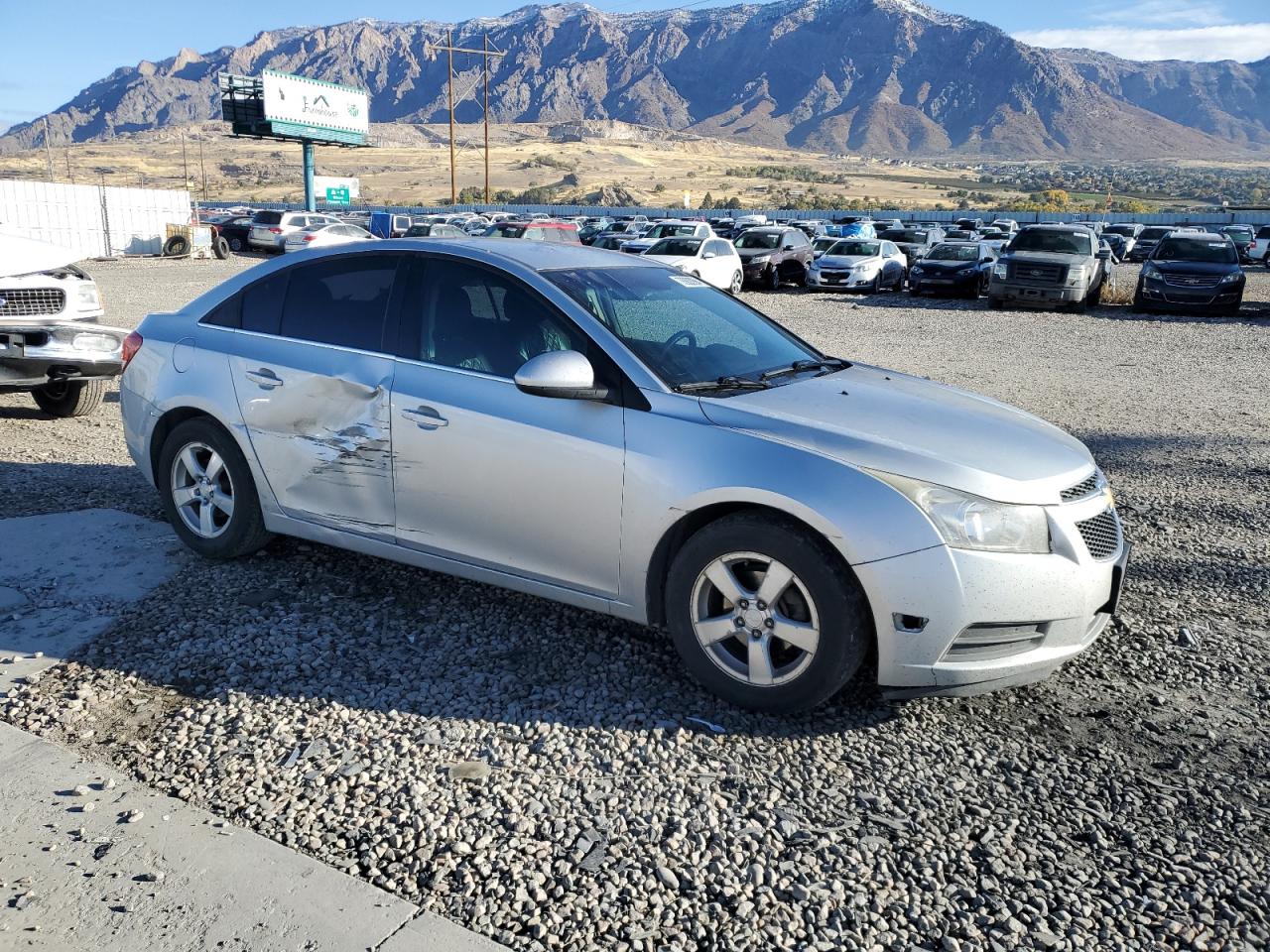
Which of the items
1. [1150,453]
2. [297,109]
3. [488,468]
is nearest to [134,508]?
[488,468]

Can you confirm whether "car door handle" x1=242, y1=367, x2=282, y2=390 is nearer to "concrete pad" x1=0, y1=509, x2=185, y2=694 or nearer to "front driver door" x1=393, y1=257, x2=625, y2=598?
"front driver door" x1=393, y1=257, x2=625, y2=598

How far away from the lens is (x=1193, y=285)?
20609 mm

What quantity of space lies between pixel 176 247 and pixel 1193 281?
3067 centimetres

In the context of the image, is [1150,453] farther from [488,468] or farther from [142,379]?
[142,379]

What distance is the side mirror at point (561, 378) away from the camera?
3928 millimetres

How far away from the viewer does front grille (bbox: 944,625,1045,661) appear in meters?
3.54

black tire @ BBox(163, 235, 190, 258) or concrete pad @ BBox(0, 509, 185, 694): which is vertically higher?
concrete pad @ BBox(0, 509, 185, 694)

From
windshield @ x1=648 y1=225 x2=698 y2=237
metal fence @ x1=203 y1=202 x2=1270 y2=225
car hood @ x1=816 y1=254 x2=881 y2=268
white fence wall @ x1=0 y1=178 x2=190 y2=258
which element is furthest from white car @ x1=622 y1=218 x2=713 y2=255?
metal fence @ x1=203 y1=202 x2=1270 y2=225

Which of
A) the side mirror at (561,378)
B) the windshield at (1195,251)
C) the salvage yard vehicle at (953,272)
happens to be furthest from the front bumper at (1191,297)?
the side mirror at (561,378)

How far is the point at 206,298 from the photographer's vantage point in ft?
17.6

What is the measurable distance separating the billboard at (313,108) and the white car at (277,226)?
711 inches

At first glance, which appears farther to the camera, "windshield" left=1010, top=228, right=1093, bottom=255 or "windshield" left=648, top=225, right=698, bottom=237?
"windshield" left=648, top=225, right=698, bottom=237

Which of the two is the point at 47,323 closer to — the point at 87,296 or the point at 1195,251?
the point at 87,296

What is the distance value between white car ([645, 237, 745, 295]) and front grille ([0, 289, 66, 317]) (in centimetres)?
1520
